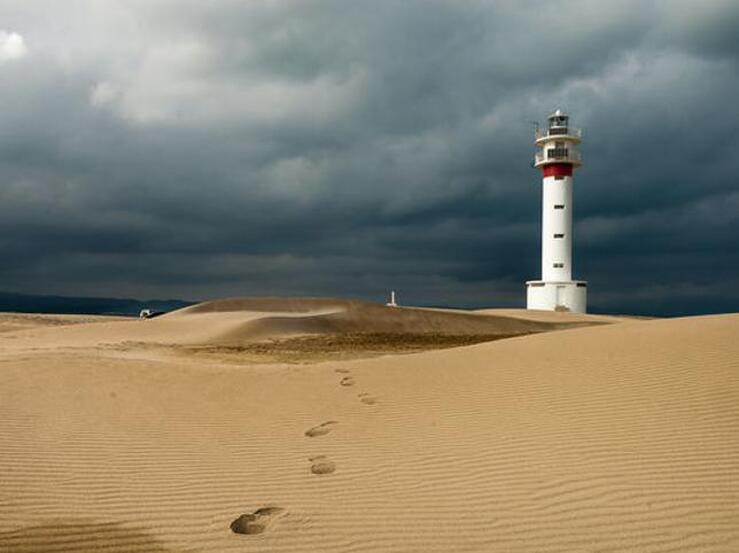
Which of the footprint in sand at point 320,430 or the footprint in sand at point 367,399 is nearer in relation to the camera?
the footprint in sand at point 320,430

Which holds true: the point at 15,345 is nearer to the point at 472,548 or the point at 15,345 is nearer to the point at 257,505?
the point at 257,505

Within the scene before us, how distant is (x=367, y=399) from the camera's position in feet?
29.7

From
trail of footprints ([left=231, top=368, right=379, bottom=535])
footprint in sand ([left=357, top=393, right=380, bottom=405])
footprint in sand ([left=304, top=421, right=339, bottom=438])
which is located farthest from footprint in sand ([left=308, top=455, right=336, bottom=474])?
footprint in sand ([left=357, top=393, right=380, bottom=405])

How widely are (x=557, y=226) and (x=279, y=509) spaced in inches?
1474

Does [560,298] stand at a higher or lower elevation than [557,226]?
lower

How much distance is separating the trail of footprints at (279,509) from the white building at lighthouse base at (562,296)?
31.9 metres

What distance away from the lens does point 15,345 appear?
65.7ft

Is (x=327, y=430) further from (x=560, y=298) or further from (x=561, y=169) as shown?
(x=561, y=169)

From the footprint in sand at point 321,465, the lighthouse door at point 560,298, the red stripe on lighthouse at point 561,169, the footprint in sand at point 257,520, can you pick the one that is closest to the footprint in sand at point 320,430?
the footprint in sand at point 321,465

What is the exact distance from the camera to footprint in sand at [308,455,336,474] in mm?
5883

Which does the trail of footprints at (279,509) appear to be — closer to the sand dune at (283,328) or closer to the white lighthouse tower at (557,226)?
the sand dune at (283,328)

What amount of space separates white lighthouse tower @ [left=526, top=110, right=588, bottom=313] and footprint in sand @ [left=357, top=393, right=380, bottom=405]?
105ft

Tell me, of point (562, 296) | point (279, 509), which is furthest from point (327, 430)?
point (562, 296)

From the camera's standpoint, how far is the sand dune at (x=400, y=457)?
14.4 feet
